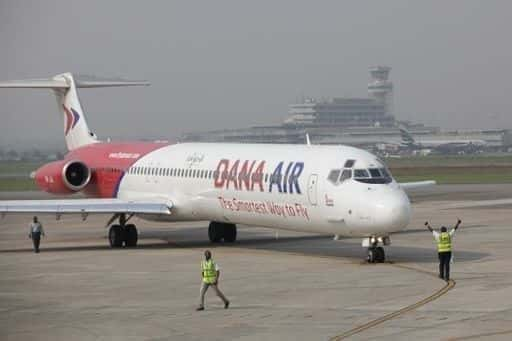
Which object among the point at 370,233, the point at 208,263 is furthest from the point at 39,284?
the point at 370,233

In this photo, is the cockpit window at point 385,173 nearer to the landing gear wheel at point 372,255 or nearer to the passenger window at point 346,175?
the passenger window at point 346,175

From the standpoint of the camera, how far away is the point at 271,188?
32.4m

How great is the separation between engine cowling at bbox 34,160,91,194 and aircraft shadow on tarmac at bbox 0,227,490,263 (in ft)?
10.7

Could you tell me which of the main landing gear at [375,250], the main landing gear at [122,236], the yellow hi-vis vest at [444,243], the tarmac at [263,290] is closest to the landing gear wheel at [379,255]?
the main landing gear at [375,250]

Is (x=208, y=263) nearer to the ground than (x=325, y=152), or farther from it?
nearer to the ground

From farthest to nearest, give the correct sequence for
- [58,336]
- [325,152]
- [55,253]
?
[55,253] → [325,152] → [58,336]

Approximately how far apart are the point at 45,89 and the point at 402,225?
70.2 feet

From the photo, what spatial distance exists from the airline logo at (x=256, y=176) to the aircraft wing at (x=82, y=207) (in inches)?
105

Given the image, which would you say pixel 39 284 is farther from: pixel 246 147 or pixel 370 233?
pixel 246 147

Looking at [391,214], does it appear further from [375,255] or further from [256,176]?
[256,176]

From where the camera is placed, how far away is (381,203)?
2836cm

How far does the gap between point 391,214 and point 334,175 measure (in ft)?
8.67

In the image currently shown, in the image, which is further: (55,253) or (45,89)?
(45,89)

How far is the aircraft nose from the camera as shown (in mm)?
28109
